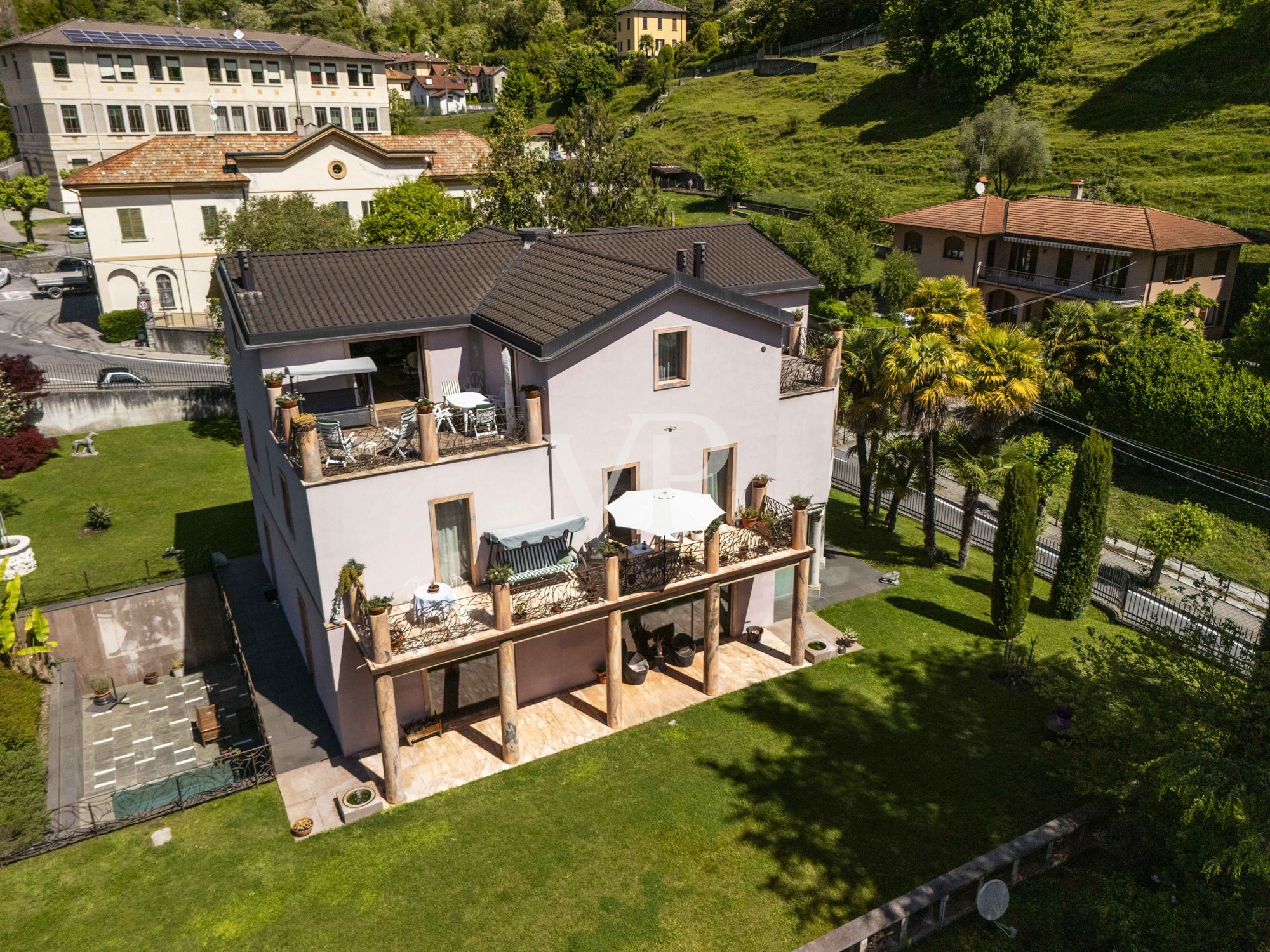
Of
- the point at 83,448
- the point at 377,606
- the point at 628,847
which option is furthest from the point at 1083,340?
the point at 83,448

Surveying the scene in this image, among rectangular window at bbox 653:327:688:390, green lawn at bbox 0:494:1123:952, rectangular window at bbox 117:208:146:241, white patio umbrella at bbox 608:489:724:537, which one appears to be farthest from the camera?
rectangular window at bbox 117:208:146:241

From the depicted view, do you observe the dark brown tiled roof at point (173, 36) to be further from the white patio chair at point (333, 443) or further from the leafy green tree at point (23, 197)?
the white patio chair at point (333, 443)

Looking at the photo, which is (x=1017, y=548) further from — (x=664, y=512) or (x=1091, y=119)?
(x=1091, y=119)

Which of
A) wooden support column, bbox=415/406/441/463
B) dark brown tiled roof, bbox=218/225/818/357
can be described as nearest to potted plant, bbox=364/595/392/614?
wooden support column, bbox=415/406/441/463

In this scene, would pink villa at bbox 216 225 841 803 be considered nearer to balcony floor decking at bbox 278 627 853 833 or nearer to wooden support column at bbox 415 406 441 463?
wooden support column at bbox 415 406 441 463

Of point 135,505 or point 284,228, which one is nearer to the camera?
point 135,505

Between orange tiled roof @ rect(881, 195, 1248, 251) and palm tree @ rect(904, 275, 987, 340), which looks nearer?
palm tree @ rect(904, 275, 987, 340)

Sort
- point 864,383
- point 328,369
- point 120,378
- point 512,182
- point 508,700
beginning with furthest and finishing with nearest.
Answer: point 120,378 → point 512,182 → point 864,383 → point 328,369 → point 508,700
